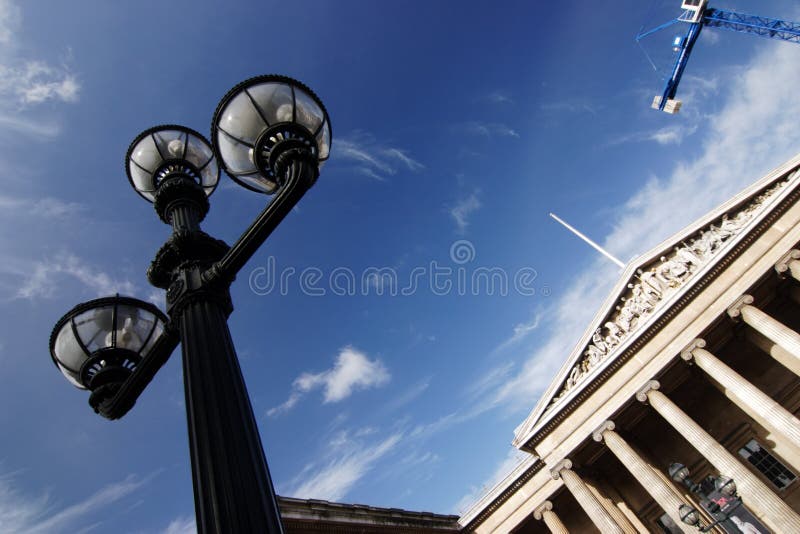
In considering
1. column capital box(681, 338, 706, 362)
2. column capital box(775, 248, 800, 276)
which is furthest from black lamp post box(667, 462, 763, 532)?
column capital box(775, 248, 800, 276)

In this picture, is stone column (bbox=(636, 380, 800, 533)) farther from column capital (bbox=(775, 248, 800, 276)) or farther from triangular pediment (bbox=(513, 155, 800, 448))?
column capital (bbox=(775, 248, 800, 276))

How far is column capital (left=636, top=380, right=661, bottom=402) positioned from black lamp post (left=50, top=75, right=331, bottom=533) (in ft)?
69.2

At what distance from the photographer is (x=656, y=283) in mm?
23812

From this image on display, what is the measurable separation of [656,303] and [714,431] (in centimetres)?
668

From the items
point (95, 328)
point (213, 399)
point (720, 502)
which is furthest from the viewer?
point (720, 502)

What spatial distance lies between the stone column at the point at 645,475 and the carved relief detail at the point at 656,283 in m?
2.59

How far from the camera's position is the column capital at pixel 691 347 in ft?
69.9

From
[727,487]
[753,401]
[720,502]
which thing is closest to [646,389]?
[753,401]

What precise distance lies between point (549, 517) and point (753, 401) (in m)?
Result: 9.63

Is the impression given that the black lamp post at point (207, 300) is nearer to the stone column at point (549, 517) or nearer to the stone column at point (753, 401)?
the stone column at point (753, 401)

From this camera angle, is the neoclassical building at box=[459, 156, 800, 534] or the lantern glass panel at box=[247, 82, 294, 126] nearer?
the lantern glass panel at box=[247, 82, 294, 126]

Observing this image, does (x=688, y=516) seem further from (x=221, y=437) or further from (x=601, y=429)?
(x=221, y=437)

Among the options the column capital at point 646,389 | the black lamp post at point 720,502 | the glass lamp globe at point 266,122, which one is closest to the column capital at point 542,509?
the column capital at point 646,389

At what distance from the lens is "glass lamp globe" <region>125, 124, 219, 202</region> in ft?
18.9
